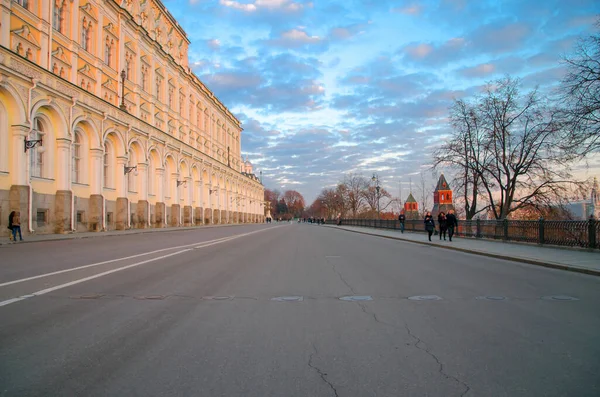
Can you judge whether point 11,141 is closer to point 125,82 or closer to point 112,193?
point 112,193

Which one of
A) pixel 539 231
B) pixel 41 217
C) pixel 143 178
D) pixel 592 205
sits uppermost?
pixel 143 178

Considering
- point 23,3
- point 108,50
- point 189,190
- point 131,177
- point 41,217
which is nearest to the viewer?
point 41,217

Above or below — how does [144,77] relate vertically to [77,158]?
above

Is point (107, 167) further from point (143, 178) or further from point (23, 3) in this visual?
point (23, 3)

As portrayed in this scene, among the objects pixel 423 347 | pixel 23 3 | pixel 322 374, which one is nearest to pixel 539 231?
pixel 423 347

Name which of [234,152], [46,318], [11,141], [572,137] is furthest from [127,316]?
[234,152]

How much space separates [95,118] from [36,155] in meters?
6.80

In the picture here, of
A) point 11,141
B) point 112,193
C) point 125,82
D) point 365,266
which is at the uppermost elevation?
point 125,82

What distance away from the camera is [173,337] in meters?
5.25

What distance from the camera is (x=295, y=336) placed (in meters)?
5.37

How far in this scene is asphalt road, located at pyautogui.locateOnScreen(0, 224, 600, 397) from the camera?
390 cm

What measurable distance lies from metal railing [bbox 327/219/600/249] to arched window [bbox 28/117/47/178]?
27159 mm

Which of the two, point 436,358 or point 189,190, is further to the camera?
point 189,190

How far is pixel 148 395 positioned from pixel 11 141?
86.2 ft
